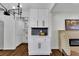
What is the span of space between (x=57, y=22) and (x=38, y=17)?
8.17ft

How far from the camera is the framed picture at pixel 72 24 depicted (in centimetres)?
1071

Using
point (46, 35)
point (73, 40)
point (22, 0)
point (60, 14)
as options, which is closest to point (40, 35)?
point (46, 35)

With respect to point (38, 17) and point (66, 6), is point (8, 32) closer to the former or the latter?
point (38, 17)

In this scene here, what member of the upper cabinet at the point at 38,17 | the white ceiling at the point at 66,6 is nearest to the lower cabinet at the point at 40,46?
the upper cabinet at the point at 38,17

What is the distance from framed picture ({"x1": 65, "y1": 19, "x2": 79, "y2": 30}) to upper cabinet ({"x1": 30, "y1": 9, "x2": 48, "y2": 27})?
2704mm

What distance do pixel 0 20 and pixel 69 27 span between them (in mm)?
5042

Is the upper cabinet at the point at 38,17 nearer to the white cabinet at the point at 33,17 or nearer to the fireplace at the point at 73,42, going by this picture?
the white cabinet at the point at 33,17

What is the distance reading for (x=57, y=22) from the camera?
34.9 ft

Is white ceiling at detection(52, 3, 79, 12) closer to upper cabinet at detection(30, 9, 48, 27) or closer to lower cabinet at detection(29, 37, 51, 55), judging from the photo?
upper cabinet at detection(30, 9, 48, 27)

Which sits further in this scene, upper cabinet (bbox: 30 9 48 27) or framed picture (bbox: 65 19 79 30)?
framed picture (bbox: 65 19 79 30)

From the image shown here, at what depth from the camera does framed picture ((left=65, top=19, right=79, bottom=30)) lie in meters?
10.7

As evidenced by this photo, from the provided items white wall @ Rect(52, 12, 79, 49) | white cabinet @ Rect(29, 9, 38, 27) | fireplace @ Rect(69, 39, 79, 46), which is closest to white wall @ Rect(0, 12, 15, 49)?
white cabinet @ Rect(29, 9, 38, 27)

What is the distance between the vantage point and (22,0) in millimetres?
1902

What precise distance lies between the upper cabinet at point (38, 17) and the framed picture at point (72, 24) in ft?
8.87
